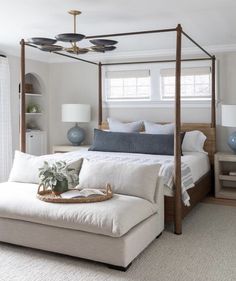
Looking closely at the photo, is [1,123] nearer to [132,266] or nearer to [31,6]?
[31,6]

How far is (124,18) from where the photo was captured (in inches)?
160

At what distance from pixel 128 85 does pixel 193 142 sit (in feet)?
5.36

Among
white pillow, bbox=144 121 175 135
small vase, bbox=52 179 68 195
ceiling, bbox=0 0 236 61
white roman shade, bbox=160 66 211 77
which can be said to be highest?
ceiling, bbox=0 0 236 61

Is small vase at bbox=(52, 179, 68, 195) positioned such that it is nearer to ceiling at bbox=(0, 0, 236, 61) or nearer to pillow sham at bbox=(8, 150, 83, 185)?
pillow sham at bbox=(8, 150, 83, 185)

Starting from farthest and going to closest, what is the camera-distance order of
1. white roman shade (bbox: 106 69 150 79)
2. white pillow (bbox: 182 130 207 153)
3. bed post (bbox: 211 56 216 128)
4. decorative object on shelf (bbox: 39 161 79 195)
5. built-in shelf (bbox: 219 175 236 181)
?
white roman shade (bbox: 106 69 150 79) → bed post (bbox: 211 56 216 128) → white pillow (bbox: 182 130 207 153) → built-in shelf (bbox: 219 175 236 181) → decorative object on shelf (bbox: 39 161 79 195)

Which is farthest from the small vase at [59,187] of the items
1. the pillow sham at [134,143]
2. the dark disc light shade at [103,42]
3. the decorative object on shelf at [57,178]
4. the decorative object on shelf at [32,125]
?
the decorative object on shelf at [32,125]

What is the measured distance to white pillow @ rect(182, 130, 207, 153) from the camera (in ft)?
17.7

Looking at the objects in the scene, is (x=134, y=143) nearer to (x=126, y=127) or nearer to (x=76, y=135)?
(x=126, y=127)

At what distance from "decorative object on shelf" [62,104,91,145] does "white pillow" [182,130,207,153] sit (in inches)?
70.5

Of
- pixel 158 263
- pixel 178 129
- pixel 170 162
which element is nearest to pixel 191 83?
pixel 170 162

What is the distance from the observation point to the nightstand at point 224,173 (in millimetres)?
5266

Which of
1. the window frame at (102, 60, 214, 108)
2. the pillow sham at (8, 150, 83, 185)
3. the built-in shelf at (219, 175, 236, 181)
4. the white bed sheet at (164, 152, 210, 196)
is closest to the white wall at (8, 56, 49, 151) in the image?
the window frame at (102, 60, 214, 108)

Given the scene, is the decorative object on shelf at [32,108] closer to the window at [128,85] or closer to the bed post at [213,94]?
the window at [128,85]

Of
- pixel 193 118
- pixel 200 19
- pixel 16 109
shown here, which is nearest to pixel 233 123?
pixel 193 118
